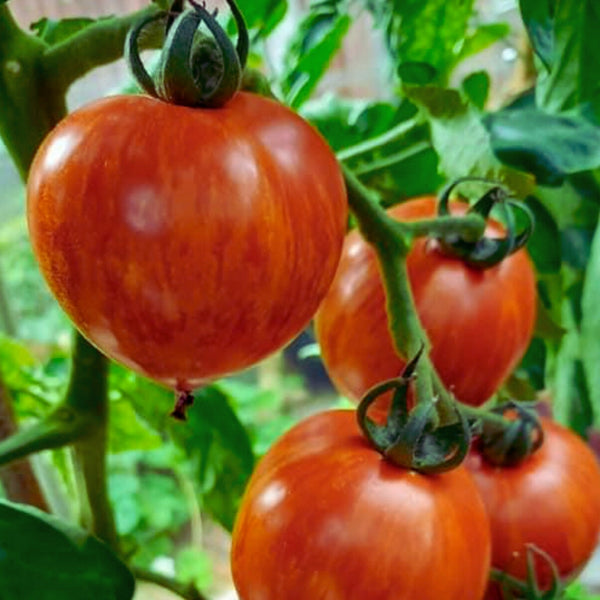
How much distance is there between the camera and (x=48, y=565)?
0.42 meters

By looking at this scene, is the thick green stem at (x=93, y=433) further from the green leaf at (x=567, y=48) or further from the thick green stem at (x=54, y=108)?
the green leaf at (x=567, y=48)

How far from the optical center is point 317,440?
0.37 metres

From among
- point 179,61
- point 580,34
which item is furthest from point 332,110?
point 179,61

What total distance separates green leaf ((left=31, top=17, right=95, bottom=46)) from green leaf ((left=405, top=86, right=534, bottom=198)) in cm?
14

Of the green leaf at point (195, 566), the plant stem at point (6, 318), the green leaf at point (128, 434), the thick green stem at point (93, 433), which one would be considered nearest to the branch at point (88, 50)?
the thick green stem at point (93, 433)

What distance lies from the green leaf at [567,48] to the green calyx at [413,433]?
152 mm

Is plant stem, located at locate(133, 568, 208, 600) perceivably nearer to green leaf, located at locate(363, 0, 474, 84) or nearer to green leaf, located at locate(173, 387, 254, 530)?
green leaf, located at locate(173, 387, 254, 530)

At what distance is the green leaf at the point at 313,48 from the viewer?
1.89 ft

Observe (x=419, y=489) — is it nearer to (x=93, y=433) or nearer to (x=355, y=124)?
(x=93, y=433)

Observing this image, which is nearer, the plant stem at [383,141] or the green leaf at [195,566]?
the plant stem at [383,141]

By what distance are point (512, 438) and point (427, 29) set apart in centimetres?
23

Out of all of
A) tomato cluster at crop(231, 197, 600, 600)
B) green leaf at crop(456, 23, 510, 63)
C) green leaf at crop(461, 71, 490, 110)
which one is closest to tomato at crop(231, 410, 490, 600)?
tomato cluster at crop(231, 197, 600, 600)

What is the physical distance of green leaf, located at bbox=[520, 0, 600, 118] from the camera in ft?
1.42

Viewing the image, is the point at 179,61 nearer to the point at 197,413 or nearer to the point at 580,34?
the point at 580,34
